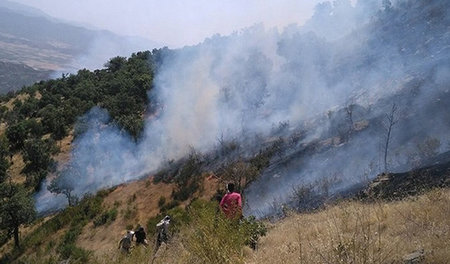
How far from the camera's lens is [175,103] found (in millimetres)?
36312

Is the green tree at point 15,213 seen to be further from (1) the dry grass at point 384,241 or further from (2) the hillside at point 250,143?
(1) the dry grass at point 384,241

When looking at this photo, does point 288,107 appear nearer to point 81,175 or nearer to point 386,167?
point 386,167

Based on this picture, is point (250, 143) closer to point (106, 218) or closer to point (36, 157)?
point (106, 218)

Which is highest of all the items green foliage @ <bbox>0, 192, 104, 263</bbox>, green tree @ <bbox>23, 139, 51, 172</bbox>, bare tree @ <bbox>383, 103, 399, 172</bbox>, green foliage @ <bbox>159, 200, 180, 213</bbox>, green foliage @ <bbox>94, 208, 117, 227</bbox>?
bare tree @ <bbox>383, 103, 399, 172</bbox>

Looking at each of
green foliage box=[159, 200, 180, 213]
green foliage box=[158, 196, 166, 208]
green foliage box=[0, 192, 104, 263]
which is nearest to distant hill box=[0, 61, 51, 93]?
green foliage box=[0, 192, 104, 263]

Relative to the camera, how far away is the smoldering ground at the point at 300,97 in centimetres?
1991

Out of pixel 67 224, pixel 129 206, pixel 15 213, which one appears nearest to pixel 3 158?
pixel 15 213

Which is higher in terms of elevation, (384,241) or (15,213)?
(384,241)

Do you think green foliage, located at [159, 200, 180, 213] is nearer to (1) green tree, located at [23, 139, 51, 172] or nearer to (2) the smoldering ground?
(2) the smoldering ground

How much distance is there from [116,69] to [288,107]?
27.5 metres

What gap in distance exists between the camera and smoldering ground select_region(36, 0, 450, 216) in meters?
19.9

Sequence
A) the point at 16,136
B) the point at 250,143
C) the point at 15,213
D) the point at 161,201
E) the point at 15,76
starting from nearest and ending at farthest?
1. the point at 15,213
2. the point at 161,201
3. the point at 250,143
4. the point at 16,136
5. the point at 15,76

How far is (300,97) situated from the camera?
2917 centimetres

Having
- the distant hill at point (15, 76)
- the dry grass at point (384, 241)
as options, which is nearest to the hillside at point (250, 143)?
the dry grass at point (384, 241)
